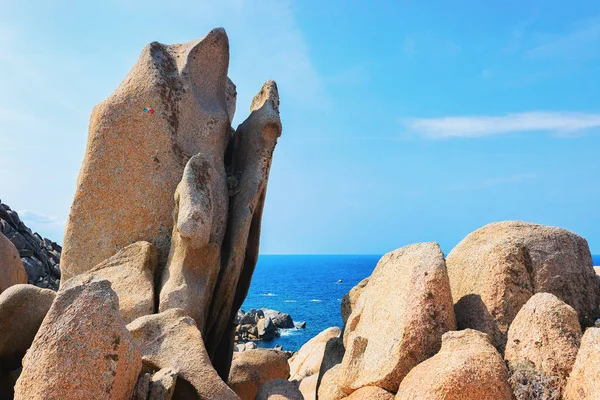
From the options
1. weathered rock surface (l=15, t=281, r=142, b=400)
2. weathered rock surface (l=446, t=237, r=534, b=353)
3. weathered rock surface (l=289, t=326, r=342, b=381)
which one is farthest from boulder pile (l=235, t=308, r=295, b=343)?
weathered rock surface (l=15, t=281, r=142, b=400)

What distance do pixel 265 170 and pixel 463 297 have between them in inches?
203

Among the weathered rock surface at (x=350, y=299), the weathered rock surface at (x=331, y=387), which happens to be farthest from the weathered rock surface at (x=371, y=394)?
the weathered rock surface at (x=350, y=299)

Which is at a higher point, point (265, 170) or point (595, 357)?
point (265, 170)

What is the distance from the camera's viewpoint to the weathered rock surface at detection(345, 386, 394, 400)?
6906 mm

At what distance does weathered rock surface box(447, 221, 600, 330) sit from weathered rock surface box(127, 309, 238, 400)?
3239 millimetres

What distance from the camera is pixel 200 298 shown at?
977cm

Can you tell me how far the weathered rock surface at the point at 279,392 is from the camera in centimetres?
824

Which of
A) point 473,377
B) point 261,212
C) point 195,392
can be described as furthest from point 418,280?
→ point 261,212

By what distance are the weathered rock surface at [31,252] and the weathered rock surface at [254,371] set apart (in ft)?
49.4

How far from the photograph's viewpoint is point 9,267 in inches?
512

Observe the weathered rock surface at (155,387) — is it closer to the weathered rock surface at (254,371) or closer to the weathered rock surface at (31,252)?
the weathered rock surface at (254,371)

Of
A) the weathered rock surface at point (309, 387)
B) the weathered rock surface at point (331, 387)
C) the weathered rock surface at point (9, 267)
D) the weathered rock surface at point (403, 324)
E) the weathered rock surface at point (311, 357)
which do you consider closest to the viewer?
the weathered rock surface at point (403, 324)

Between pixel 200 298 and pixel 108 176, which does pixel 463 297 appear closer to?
A: pixel 200 298

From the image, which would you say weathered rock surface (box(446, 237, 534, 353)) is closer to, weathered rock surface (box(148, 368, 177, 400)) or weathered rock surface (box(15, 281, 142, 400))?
weathered rock surface (box(148, 368, 177, 400))
